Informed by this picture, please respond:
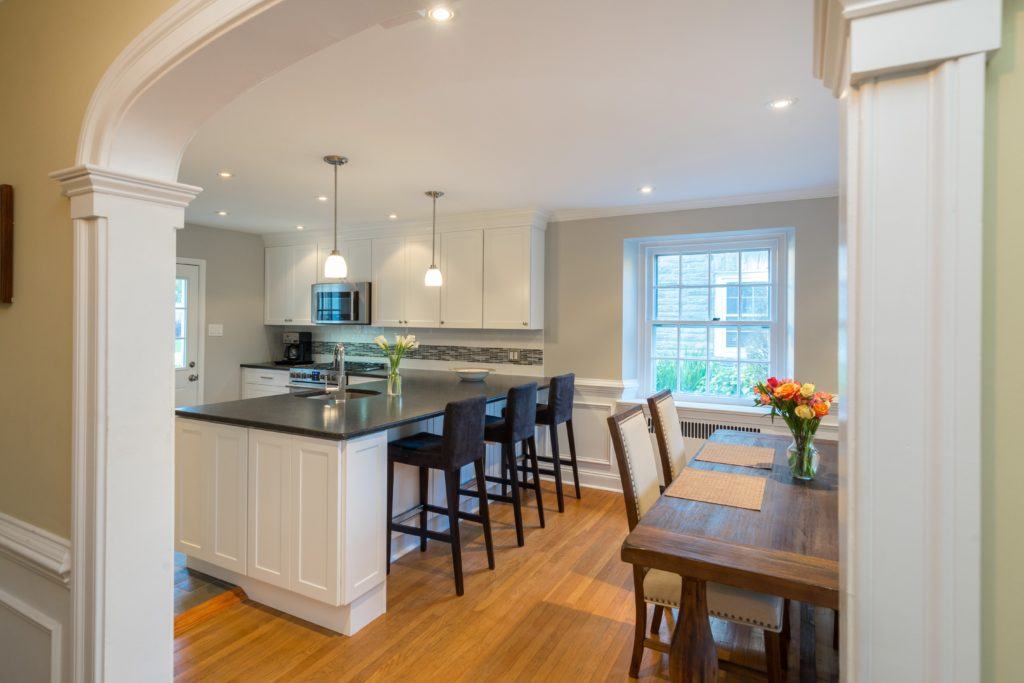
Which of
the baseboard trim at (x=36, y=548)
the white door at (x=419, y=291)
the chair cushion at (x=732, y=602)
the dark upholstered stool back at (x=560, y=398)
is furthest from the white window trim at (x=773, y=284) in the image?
the baseboard trim at (x=36, y=548)

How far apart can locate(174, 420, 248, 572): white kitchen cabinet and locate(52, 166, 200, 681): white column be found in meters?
1.22

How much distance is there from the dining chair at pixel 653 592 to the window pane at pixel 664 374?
2084 mm

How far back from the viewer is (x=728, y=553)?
146cm

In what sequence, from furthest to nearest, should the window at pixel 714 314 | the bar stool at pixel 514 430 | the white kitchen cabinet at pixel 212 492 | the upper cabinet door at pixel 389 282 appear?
1. the upper cabinet door at pixel 389 282
2. the window at pixel 714 314
3. the bar stool at pixel 514 430
4. the white kitchen cabinet at pixel 212 492

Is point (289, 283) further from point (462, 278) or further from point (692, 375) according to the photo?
point (692, 375)

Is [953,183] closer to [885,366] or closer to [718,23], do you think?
[885,366]

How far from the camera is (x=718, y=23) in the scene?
163 centimetres

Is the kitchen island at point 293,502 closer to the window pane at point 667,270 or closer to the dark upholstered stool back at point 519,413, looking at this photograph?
the dark upholstered stool back at point 519,413

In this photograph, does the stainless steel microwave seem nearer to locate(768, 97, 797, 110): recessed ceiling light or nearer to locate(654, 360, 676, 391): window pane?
locate(654, 360, 676, 391): window pane

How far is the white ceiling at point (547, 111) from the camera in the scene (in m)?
1.67

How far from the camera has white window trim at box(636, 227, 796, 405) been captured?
388 centimetres

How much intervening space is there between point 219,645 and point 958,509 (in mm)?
2618

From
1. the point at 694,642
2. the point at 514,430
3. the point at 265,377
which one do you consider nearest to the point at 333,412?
the point at 514,430

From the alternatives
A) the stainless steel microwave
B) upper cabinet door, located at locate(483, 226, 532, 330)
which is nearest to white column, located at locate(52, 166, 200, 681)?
upper cabinet door, located at locate(483, 226, 532, 330)
